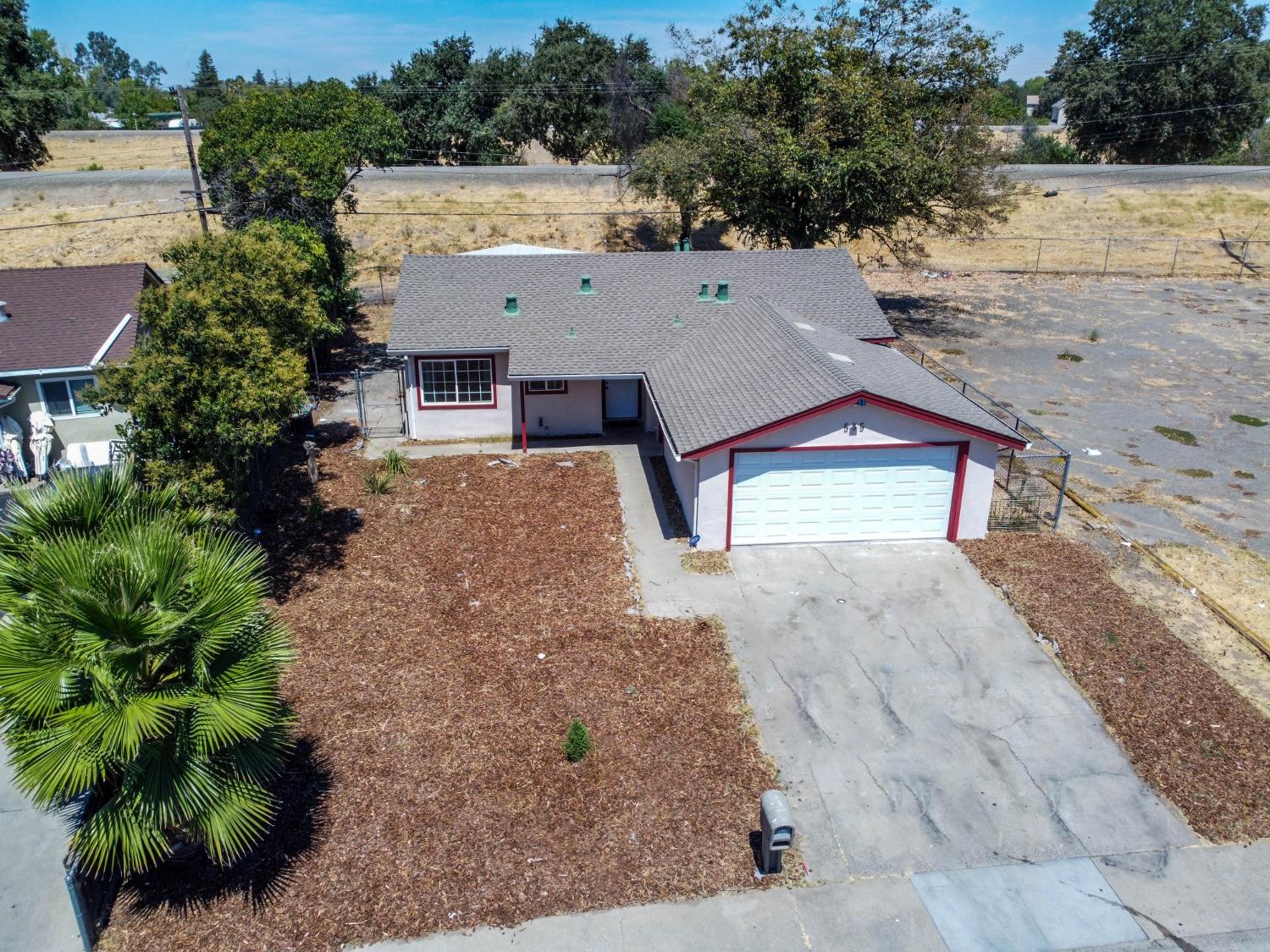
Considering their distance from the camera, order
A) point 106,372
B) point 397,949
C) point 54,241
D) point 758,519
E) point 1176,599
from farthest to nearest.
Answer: point 54,241
point 758,519
point 1176,599
point 106,372
point 397,949

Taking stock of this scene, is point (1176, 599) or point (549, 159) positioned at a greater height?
point (549, 159)

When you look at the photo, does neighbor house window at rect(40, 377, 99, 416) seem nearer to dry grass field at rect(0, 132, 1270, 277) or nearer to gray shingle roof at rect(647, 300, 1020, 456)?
gray shingle roof at rect(647, 300, 1020, 456)

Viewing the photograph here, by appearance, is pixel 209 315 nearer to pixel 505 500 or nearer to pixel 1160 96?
pixel 505 500

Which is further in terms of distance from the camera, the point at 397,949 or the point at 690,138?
the point at 690,138

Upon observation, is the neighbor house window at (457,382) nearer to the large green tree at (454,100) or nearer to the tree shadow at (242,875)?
the tree shadow at (242,875)

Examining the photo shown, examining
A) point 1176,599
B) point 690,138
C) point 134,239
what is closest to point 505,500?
point 1176,599

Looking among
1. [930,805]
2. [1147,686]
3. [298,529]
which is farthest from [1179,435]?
[298,529]

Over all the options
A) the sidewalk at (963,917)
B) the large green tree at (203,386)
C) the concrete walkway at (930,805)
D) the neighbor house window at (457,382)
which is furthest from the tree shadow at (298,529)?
the sidewalk at (963,917)

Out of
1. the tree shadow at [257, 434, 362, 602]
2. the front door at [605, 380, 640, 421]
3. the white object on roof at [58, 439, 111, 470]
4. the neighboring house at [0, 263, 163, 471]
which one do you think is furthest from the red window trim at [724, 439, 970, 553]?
the white object on roof at [58, 439, 111, 470]
